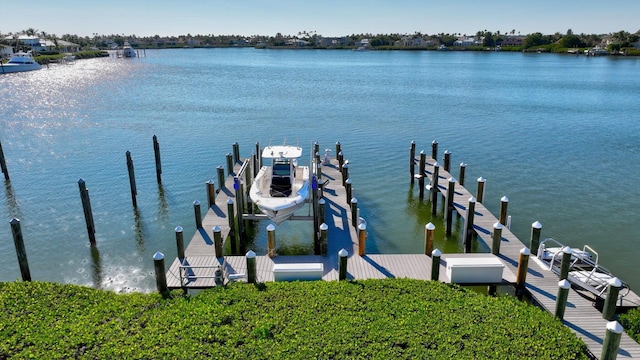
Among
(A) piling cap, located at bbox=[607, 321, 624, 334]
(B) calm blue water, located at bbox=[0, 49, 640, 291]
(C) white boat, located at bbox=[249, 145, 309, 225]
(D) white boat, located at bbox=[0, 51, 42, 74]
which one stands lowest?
(B) calm blue water, located at bbox=[0, 49, 640, 291]

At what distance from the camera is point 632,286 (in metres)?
15.8

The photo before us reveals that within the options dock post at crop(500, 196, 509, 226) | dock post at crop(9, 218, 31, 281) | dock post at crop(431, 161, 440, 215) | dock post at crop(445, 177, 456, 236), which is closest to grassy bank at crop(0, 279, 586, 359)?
dock post at crop(9, 218, 31, 281)

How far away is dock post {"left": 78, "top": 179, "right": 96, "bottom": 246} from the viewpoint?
17469 millimetres

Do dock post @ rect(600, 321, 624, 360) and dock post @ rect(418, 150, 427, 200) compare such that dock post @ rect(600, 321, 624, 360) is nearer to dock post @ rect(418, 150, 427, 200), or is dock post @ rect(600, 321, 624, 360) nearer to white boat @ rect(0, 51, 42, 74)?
dock post @ rect(418, 150, 427, 200)

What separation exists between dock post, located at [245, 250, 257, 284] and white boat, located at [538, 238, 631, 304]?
9.39m

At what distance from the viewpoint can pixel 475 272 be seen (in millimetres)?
13125

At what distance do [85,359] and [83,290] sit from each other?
10.9ft

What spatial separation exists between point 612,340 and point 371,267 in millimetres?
6762

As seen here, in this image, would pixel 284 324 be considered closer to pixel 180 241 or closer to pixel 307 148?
pixel 180 241

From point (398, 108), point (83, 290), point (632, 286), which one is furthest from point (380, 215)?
point (398, 108)

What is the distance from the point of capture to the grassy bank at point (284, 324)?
10.0m

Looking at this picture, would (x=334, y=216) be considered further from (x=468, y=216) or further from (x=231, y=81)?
(x=231, y=81)

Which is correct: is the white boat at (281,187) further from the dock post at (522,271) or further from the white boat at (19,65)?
the white boat at (19,65)

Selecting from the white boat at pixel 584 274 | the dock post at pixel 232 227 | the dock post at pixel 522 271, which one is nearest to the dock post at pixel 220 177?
the dock post at pixel 232 227
